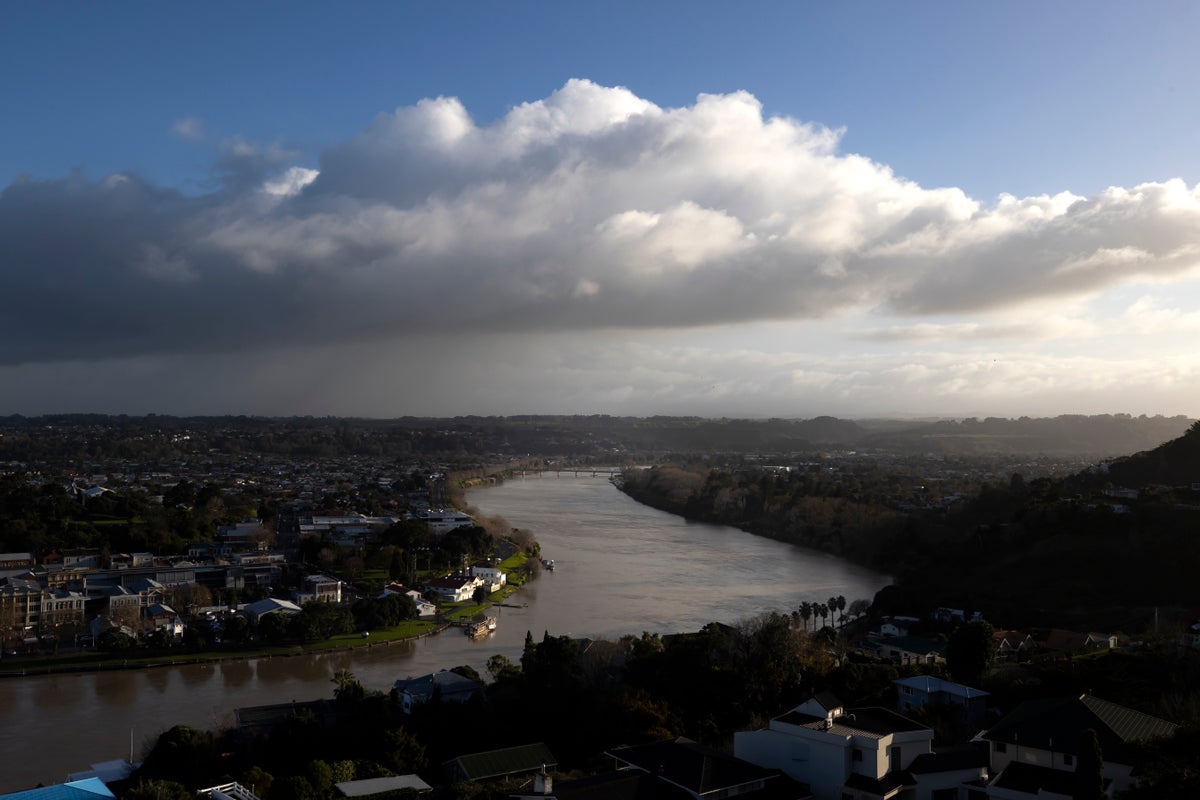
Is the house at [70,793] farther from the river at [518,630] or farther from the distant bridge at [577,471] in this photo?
the distant bridge at [577,471]

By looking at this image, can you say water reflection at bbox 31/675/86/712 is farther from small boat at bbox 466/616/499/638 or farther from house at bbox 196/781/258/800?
house at bbox 196/781/258/800

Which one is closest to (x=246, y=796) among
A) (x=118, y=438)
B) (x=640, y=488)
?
(x=640, y=488)

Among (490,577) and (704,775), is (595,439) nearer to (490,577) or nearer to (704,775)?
(490,577)

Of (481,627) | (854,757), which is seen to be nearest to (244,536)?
(481,627)

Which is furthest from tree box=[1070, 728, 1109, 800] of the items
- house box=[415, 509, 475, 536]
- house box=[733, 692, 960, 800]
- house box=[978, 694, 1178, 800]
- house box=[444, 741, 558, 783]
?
house box=[415, 509, 475, 536]

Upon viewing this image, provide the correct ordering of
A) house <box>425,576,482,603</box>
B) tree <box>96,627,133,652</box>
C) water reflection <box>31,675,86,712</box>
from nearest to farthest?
1. water reflection <box>31,675,86,712</box>
2. tree <box>96,627,133,652</box>
3. house <box>425,576,482,603</box>

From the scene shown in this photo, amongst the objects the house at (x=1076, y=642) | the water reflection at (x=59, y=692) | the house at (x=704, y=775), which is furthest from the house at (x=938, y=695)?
the water reflection at (x=59, y=692)
